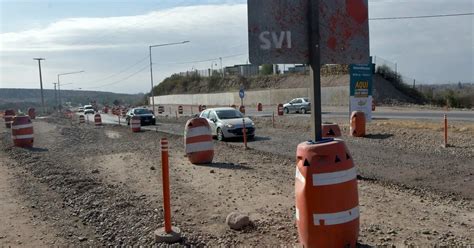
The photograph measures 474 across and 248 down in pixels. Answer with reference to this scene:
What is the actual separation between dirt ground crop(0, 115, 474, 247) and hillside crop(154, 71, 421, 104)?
46.1m

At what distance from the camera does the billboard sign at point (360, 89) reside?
783 inches

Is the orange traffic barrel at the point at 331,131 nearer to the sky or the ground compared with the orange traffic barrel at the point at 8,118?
nearer to the sky

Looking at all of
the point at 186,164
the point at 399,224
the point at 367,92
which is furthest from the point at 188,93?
the point at 399,224

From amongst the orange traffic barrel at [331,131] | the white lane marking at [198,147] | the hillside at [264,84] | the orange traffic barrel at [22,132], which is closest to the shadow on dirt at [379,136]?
the orange traffic barrel at [331,131]

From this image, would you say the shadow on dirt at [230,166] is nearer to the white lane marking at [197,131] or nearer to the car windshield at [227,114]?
the white lane marking at [197,131]

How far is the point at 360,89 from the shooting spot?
66.9 feet

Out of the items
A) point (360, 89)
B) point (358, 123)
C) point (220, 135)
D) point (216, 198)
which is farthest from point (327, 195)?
point (220, 135)

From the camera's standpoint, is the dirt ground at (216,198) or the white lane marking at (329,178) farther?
the dirt ground at (216,198)

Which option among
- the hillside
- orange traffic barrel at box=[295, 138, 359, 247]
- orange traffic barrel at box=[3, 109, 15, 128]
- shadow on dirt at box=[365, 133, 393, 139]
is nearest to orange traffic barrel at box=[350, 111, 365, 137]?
shadow on dirt at box=[365, 133, 393, 139]

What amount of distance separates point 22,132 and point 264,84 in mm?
65899

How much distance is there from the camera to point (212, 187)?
9461 millimetres

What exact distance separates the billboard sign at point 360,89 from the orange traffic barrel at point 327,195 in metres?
15.2

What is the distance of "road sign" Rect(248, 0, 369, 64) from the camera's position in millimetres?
4926

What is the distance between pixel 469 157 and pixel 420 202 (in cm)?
616
